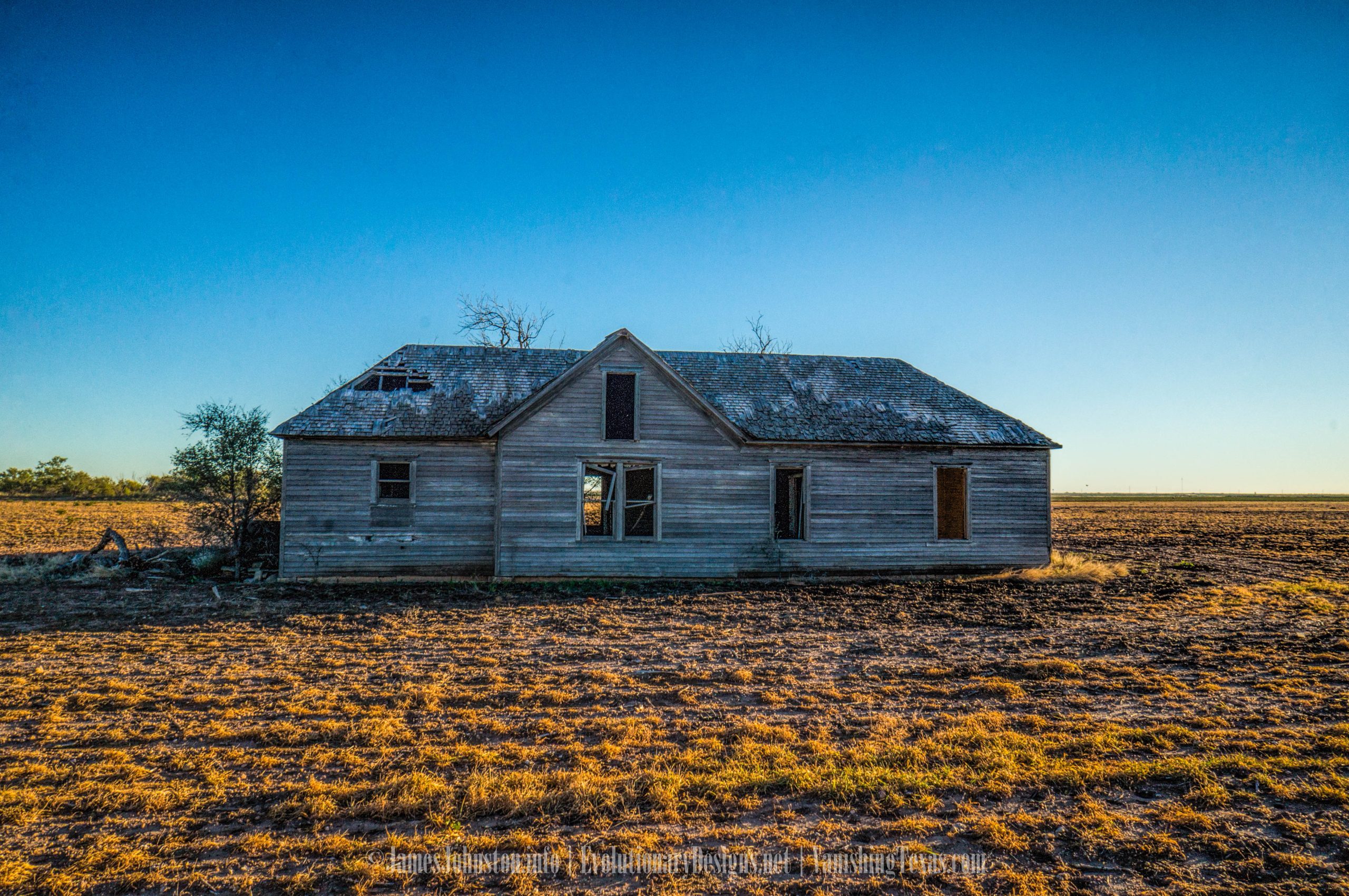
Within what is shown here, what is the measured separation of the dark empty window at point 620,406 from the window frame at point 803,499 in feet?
12.1

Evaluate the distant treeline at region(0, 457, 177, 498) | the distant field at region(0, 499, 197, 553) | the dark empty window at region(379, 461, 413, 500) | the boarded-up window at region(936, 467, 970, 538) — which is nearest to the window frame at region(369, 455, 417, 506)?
the dark empty window at region(379, 461, 413, 500)

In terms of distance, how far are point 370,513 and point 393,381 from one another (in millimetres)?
3769

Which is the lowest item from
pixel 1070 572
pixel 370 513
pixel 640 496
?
pixel 1070 572

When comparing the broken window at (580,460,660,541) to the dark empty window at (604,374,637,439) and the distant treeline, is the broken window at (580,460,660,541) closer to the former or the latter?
the dark empty window at (604,374,637,439)

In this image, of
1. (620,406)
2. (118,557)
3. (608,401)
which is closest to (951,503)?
(620,406)

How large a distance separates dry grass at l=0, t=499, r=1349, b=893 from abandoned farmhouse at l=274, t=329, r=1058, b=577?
4288 mm

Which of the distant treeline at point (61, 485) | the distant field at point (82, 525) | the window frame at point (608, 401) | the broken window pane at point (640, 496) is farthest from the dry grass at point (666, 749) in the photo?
the distant treeline at point (61, 485)

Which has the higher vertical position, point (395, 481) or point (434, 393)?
point (434, 393)

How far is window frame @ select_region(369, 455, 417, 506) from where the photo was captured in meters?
15.6

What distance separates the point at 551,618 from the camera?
1154cm

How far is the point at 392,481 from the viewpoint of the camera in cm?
1566

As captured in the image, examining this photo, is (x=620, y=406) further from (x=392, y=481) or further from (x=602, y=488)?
(x=392, y=481)

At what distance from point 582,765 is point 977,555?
14.9m

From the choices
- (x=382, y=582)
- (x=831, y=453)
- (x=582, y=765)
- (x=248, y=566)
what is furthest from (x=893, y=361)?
(x=248, y=566)
